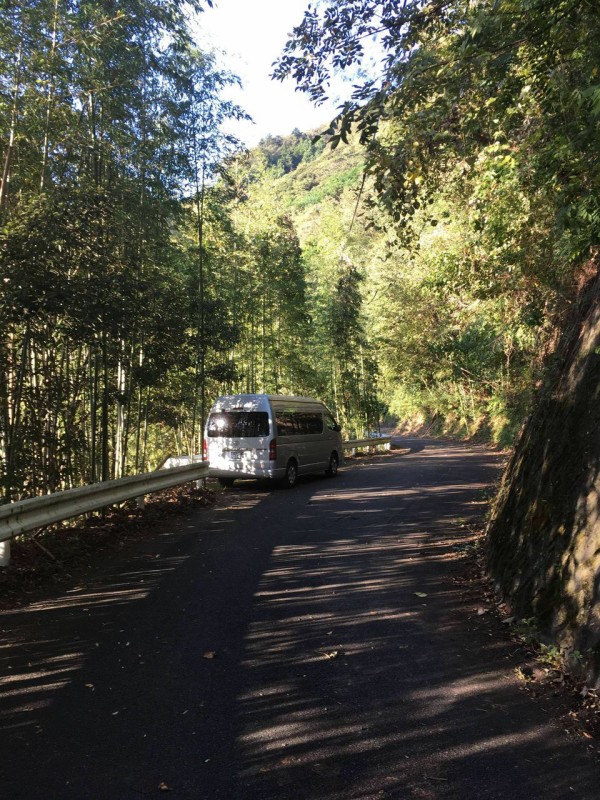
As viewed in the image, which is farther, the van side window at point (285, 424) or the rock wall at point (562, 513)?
the van side window at point (285, 424)

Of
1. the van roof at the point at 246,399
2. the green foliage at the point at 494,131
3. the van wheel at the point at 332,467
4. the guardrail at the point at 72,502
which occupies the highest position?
the green foliage at the point at 494,131

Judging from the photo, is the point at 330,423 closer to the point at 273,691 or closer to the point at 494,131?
the point at 494,131

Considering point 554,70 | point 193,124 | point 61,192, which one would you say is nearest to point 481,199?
point 554,70

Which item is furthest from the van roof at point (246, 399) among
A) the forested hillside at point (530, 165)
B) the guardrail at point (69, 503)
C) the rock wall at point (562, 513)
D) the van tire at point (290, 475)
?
the rock wall at point (562, 513)

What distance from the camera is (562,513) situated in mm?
4266

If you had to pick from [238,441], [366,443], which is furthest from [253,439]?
[366,443]

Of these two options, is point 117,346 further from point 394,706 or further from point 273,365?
point 273,365

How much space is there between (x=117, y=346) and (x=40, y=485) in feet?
8.24

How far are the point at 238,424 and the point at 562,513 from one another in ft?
31.9

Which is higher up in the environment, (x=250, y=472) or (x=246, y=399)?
(x=246, y=399)

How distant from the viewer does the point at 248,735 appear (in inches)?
118

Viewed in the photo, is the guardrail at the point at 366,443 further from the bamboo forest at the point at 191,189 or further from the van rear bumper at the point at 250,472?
the van rear bumper at the point at 250,472

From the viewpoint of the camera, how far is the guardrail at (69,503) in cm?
564

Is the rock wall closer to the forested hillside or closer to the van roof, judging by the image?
the forested hillside
